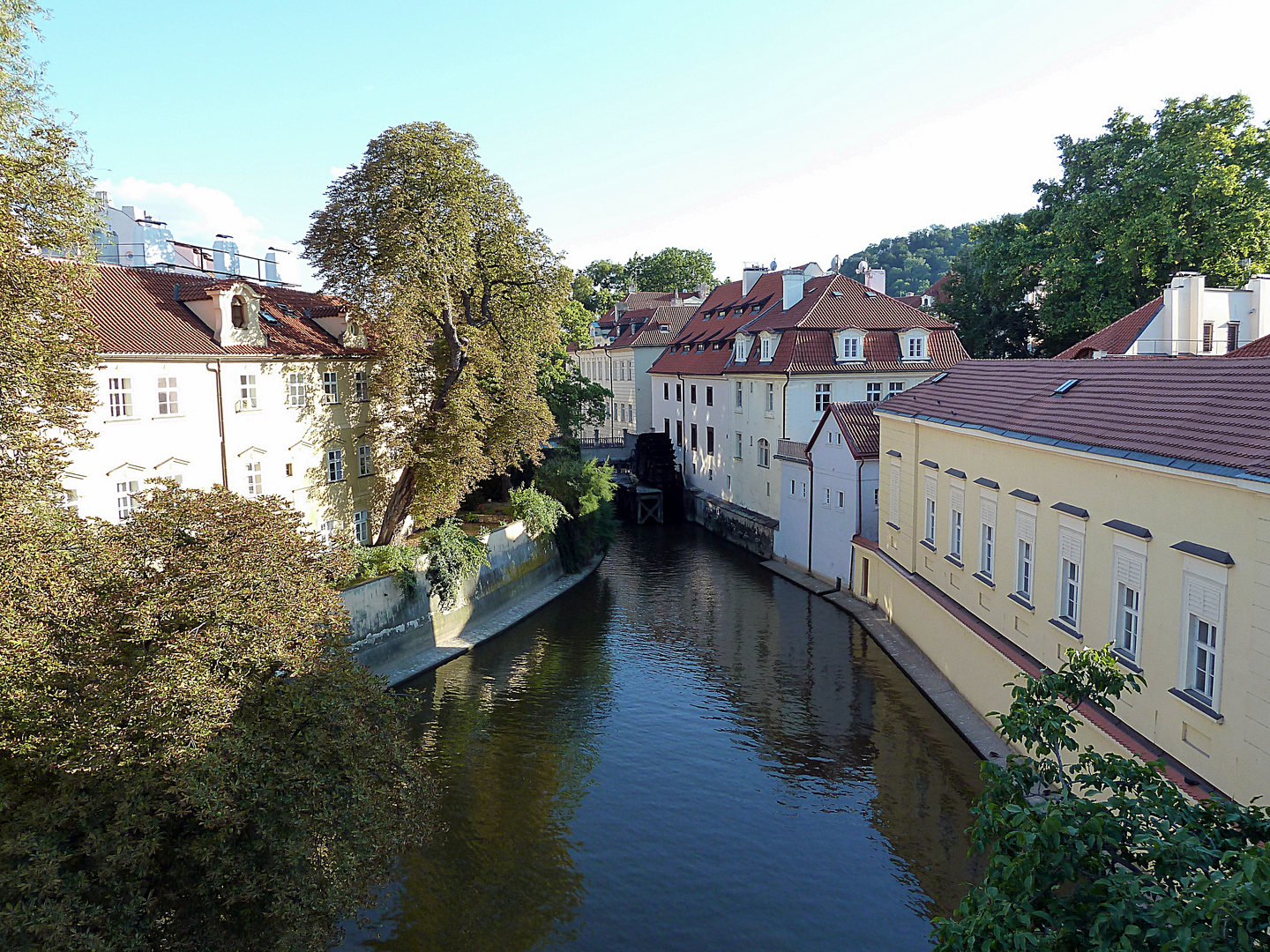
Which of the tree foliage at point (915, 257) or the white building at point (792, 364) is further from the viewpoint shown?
the tree foliage at point (915, 257)

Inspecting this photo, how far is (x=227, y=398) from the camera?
24.2 meters

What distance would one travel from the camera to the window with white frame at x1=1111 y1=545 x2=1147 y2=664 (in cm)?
1253

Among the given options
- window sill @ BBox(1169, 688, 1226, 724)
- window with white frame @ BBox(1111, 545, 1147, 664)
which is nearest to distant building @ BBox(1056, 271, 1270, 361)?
window with white frame @ BBox(1111, 545, 1147, 664)

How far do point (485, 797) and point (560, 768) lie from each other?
1.86 meters

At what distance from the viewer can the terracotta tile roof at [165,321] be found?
22.1 meters

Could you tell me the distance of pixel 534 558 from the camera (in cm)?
3253

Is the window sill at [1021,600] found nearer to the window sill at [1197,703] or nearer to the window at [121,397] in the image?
the window sill at [1197,703]

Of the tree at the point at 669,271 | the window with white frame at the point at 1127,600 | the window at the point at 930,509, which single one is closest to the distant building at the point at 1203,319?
the window at the point at 930,509

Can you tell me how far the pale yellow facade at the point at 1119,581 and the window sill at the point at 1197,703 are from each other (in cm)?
2

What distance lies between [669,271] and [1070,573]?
73.5 metres

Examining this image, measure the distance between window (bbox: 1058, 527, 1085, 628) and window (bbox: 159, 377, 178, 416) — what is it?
21279 mm

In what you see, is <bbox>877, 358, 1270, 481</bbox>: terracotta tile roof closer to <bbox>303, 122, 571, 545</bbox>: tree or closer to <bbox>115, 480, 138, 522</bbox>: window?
<bbox>303, 122, 571, 545</bbox>: tree

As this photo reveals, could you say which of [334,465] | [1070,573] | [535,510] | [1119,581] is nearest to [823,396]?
[535,510]

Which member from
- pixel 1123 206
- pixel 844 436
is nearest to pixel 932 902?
pixel 844 436
